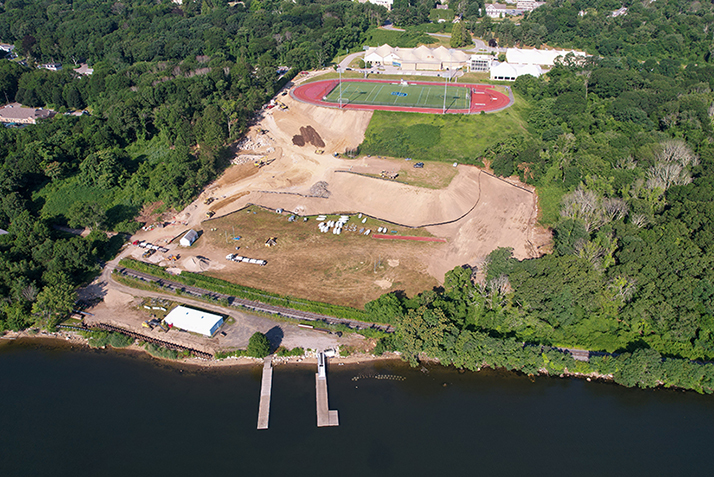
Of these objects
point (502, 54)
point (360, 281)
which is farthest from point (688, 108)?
point (360, 281)

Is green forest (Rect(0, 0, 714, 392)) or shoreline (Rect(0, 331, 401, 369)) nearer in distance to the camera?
shoreline (Rect(0, 331, 401, 369))

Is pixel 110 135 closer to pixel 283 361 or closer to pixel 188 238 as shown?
pixel 188 238

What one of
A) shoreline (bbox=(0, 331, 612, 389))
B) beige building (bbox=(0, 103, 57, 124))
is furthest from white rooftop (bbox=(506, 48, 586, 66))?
beige building (bbox=(0, 103, 57, 124))

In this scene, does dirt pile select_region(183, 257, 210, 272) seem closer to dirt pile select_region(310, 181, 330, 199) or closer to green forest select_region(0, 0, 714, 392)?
green forest select_region(0, 0, 714, 392)

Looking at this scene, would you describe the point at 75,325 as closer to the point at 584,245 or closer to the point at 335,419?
the point at 335,419

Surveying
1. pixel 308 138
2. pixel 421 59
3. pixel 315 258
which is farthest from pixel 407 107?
pixel 315 258

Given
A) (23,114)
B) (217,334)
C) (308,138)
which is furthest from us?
(23,114)
